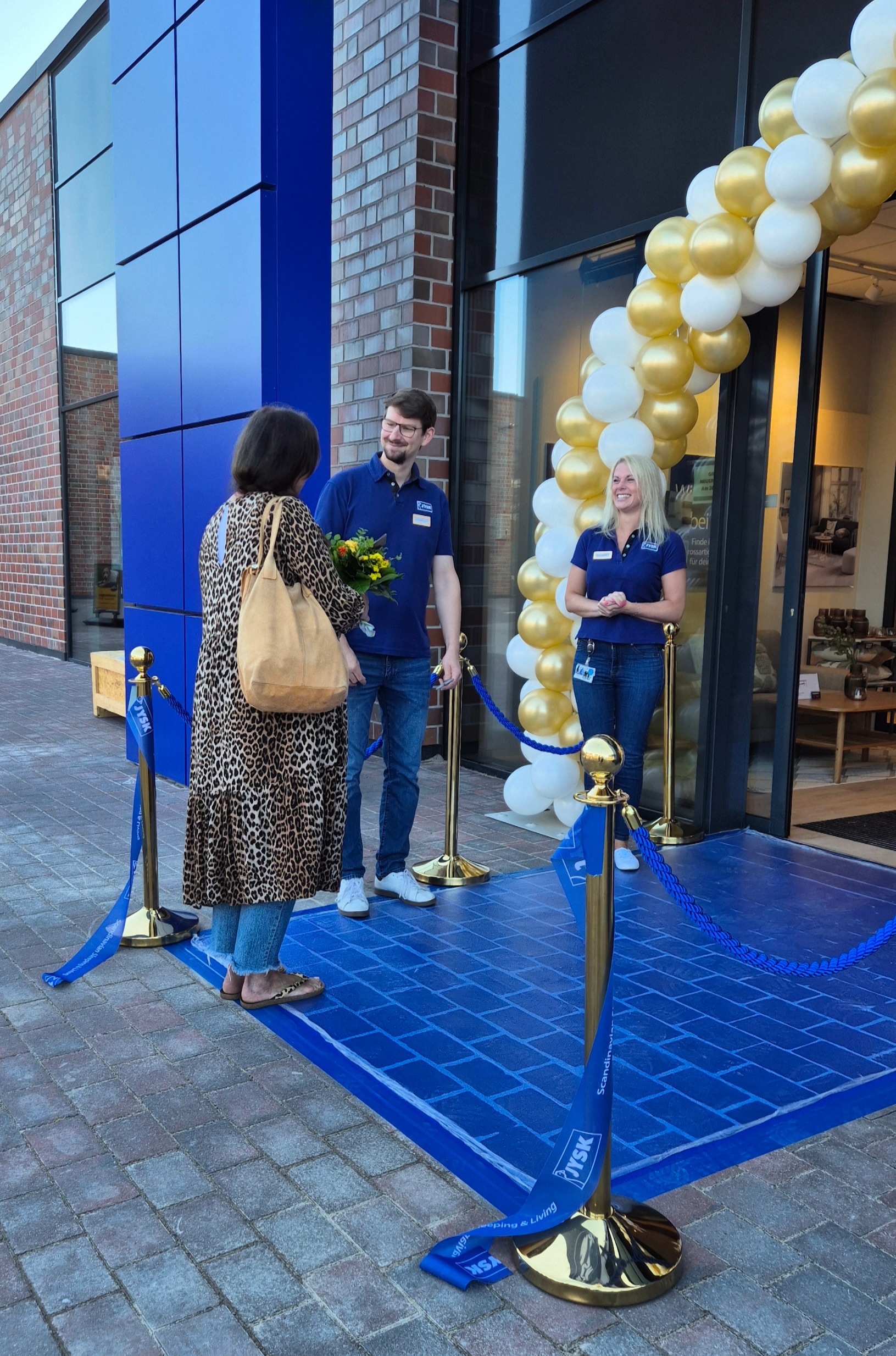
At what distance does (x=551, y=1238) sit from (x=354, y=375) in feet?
22.1

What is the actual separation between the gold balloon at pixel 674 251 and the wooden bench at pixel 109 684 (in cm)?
564

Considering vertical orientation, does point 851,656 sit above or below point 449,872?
above

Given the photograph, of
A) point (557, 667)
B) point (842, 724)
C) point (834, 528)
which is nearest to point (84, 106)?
point (834, 528)

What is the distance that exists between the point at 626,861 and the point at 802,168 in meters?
3.11

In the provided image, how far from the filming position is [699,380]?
5254 millimetres

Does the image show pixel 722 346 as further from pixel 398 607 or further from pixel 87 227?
pixel 87 227

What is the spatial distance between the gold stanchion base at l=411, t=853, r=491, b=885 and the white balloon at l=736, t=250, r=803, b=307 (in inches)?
112

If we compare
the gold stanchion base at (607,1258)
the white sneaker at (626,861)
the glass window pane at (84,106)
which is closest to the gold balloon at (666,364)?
the white sneaker at (626,861)

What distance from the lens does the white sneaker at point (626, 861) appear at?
17.4ft

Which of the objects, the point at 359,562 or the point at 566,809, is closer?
the point at 359,562

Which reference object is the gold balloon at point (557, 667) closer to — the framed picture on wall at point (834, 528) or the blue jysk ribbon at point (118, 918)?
the blue jysk ribbon at point (118, 918)

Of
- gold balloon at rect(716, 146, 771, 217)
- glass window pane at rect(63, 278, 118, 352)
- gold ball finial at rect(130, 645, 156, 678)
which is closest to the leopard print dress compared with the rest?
gold ball finial at rect(130, 645, 156, 678)

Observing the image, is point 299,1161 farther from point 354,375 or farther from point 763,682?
point 354,375

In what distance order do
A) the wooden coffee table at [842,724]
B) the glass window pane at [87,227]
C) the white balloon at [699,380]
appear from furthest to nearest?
the glass window pane at [87,227], the wooden coffee table at [842,724], the white balloon at [699,380]
